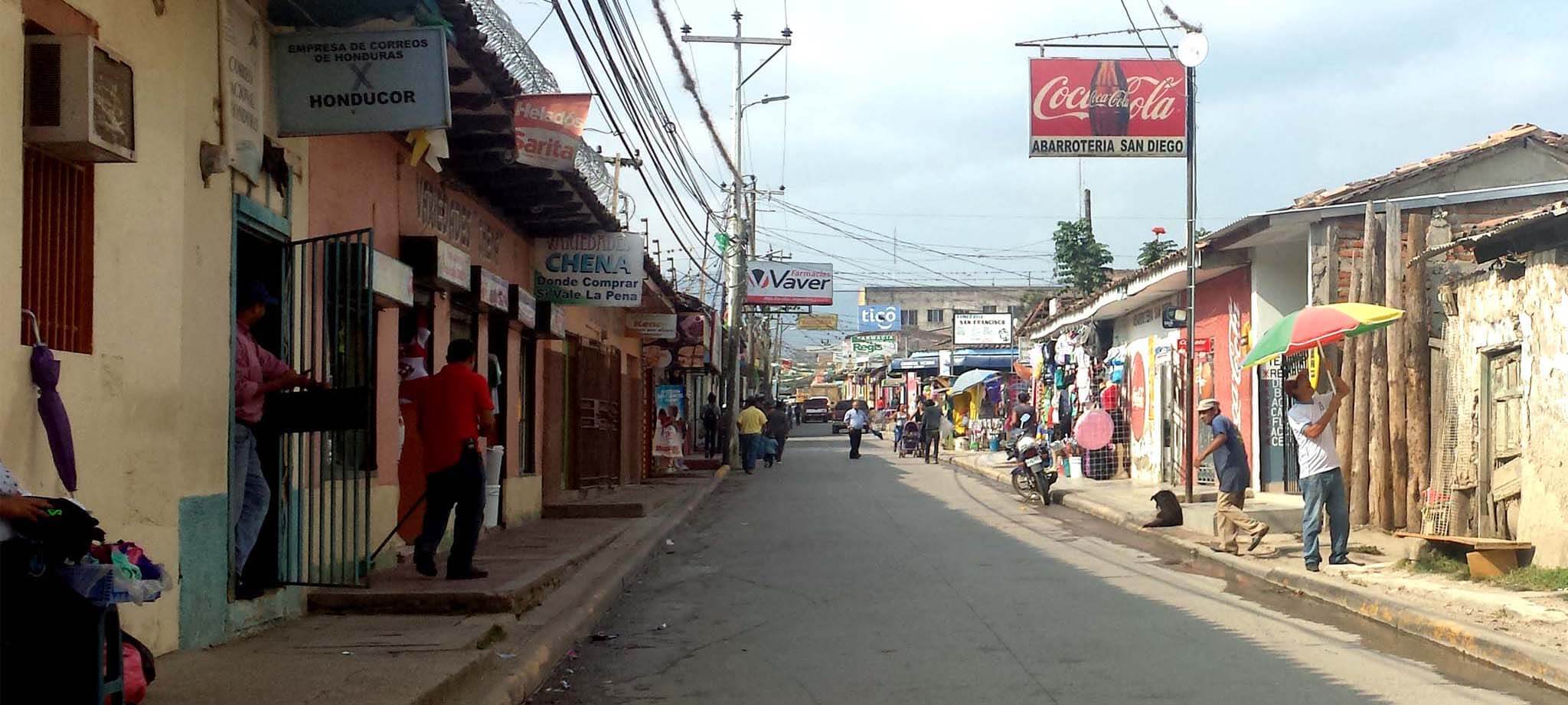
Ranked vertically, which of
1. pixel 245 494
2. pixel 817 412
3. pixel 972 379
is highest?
pixel 972 379

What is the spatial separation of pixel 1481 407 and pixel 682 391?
3059 cm

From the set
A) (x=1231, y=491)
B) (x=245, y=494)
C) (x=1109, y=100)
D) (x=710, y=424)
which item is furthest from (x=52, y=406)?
(x=710, y=424)

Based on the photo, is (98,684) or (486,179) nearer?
(98,684)

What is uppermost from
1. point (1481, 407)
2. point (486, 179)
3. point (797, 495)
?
point (486, 179)

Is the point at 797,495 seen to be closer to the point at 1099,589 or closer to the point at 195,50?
the point at 1099,589

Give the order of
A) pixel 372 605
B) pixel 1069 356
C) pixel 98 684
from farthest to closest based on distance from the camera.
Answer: pixel 1069 356 < pixel 372 605 < pixel 98 684

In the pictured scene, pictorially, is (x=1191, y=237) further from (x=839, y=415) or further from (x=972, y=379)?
(x=839, y=415)

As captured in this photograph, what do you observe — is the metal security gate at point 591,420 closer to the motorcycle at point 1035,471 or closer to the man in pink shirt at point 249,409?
the motorcycle at point 1035,471

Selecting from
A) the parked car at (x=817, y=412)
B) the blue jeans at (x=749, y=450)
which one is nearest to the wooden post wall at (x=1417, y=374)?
the blue jeans at (x=749, y=450)

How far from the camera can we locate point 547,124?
13.5 metres

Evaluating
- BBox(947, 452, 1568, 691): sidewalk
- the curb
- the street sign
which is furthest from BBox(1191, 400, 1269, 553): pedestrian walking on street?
the street sign

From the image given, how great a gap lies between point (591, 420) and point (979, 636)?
14.6 metres

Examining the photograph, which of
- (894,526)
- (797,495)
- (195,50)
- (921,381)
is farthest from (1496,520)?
(921,381)

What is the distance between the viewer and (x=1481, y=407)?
12555mm
